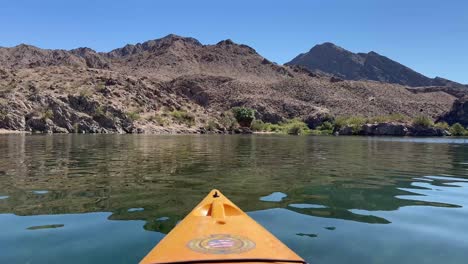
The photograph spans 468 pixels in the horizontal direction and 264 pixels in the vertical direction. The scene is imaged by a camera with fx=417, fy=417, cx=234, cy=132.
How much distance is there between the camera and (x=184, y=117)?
467 ft

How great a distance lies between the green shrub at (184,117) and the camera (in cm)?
13925

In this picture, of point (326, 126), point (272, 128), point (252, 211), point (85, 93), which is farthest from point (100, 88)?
point (252, 211)

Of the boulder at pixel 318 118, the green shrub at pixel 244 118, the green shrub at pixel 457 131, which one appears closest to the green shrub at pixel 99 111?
the green shrub at pixel 244 118

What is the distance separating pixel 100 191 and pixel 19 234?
17.6 feet

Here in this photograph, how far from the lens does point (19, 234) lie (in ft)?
29.4

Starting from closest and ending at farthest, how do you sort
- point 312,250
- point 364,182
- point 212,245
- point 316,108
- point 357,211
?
point 212,245, point 312,250, point 357,211, point 364,182, point 316,108

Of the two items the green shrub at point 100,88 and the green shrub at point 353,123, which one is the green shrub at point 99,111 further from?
the green shrub at point 353,123

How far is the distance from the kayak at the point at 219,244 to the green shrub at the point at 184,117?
131 m

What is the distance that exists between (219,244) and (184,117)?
137343 millimetres

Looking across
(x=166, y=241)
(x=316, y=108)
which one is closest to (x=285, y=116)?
(x=316, y=108)

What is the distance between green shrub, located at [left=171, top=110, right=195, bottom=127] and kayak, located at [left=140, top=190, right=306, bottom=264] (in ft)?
430

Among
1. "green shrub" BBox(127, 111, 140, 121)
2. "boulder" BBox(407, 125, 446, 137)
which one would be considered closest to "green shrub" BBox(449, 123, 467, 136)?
"boulder" BBox(407, 125, 446, 137)

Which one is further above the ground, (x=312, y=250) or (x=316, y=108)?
(x=316, y=108)

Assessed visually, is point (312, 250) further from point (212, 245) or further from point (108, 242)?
point (108, 242)
